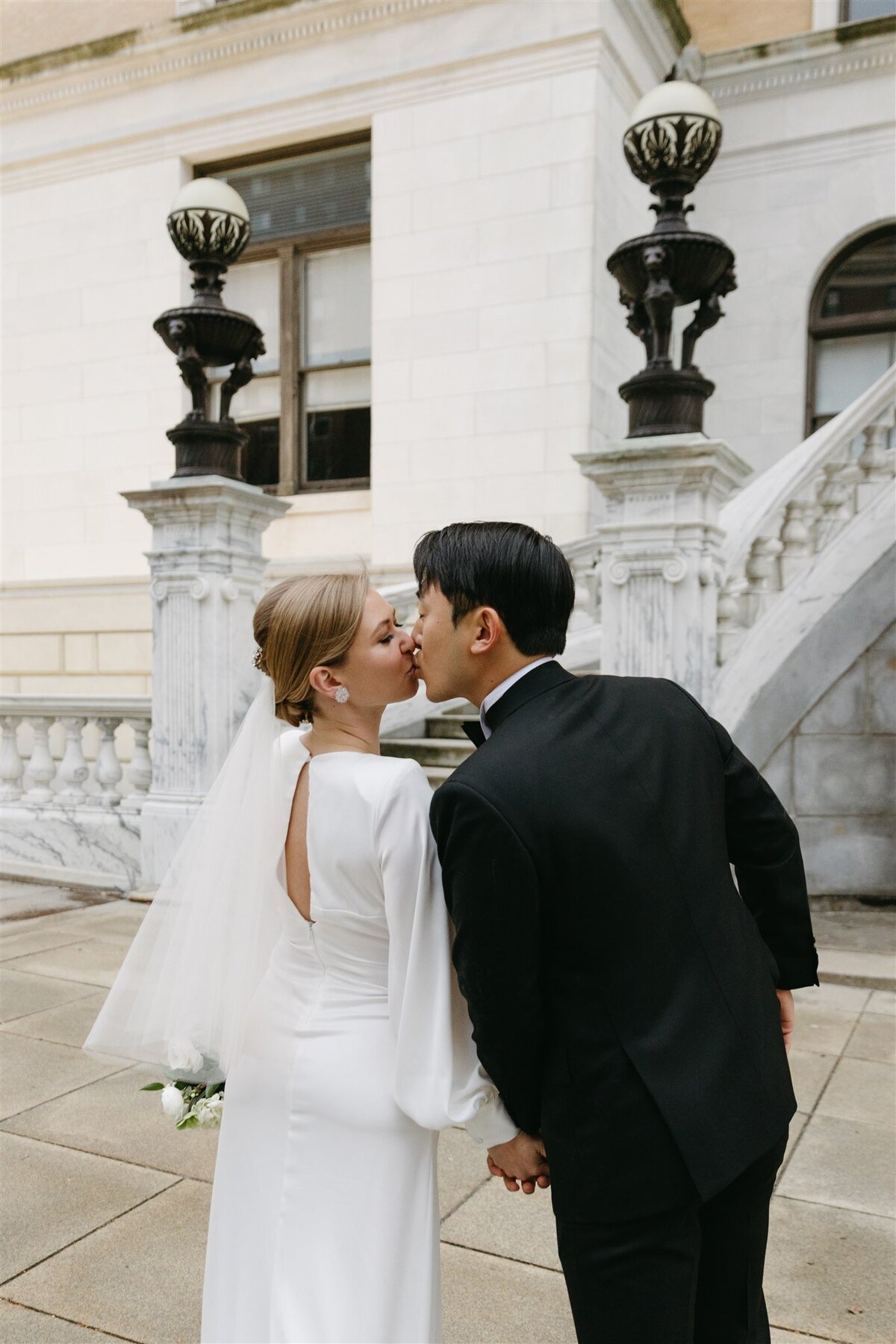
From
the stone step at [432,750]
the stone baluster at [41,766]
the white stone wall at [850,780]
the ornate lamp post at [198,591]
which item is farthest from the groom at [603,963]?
the stone baluster at [41,766]

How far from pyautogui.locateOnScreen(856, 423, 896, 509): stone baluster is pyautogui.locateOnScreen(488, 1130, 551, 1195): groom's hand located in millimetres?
6885

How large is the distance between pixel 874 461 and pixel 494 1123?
23.3ft

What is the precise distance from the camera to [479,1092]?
1826mm

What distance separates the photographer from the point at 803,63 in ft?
38.4

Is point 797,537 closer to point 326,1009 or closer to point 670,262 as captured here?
point 670,262

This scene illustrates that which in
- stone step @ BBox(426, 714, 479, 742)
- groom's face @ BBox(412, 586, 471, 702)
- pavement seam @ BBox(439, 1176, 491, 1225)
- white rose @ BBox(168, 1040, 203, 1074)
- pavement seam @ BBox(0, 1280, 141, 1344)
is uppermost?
groom's face @ BBox(412, 586, 471, 702)

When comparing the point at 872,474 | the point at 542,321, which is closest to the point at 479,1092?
the point at 872,474

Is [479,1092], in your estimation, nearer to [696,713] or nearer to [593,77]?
[696,713]

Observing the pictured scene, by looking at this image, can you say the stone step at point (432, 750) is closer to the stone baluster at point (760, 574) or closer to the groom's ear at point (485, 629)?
the stone baluster at point (760, 574)

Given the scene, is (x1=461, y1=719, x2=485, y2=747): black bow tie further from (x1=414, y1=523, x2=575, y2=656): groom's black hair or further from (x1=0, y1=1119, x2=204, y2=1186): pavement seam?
(x1=0, y1=1119, x2=204, y2=1186): pavement seam

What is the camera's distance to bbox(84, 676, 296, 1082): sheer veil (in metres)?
2.13

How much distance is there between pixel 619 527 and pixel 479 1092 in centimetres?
508

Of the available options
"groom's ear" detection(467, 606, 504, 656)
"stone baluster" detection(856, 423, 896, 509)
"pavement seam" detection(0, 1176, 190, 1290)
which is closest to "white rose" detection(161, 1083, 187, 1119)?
"pavement seam" detection(0, 1176, 190, 1290)

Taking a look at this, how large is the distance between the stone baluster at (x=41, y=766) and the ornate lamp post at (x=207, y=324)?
2462mm
